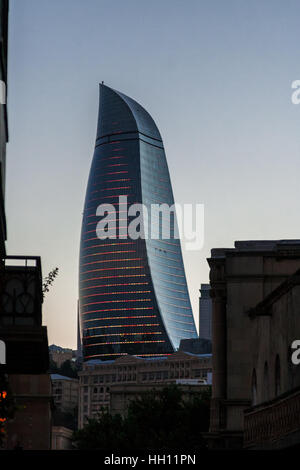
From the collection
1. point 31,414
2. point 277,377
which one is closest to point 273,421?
point 277,377

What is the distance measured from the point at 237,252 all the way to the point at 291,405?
3491 centimetres

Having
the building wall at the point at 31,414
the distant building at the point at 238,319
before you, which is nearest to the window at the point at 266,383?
the distant building at the point at 238,319

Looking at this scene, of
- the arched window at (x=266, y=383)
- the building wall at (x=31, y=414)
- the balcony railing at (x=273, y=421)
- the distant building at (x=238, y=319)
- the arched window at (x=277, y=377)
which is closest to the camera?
the balcony railing at (x=273, y=421)

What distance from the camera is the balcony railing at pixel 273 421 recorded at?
92.8ft

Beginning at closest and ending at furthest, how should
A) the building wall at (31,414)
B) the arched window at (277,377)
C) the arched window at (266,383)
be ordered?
the arched window at (277,377)
the arched window at (266,383)
the building wall at (31,414)

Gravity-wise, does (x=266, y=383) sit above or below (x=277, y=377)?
above

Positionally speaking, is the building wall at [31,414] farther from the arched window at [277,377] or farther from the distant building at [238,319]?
the arched window at [277,377]

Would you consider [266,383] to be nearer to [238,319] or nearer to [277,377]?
[277,377]

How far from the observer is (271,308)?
3794 cm

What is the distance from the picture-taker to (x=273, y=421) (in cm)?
3106
